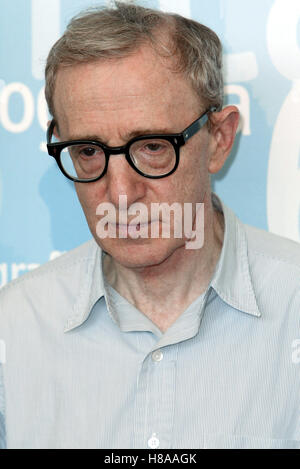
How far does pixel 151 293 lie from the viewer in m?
1.45

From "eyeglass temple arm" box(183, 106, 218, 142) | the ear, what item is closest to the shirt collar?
the ear

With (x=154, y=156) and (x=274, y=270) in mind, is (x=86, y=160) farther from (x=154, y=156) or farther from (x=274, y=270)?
(x=274, y=270)

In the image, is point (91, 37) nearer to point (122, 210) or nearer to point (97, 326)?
point (122, 210)

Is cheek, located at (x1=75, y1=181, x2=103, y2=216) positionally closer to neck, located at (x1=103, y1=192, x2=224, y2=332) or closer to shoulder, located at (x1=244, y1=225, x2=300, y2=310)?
neck, located at (x1=103, y1=192, x2=224, y2=332)

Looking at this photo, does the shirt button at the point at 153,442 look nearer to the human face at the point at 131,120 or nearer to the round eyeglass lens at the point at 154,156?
the human face at the point at 131,120

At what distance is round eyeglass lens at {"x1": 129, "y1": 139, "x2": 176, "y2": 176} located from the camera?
4.17 ft

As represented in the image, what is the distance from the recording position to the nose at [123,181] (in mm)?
1253

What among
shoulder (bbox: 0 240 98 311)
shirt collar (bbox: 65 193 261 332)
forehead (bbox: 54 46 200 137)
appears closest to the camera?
forehead (bbox: 54 46 200 137)

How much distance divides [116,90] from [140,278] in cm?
44

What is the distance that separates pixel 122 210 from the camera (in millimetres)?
1279

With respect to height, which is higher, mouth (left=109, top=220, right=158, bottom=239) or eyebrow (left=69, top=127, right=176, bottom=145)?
eyebrow (left=69, top=127, right=176, bottom=145)

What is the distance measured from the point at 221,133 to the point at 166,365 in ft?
1.76

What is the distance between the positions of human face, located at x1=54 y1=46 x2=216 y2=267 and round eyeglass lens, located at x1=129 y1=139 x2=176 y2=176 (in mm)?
19

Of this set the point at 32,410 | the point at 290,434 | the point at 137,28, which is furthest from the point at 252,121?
→ the point at 32,410
